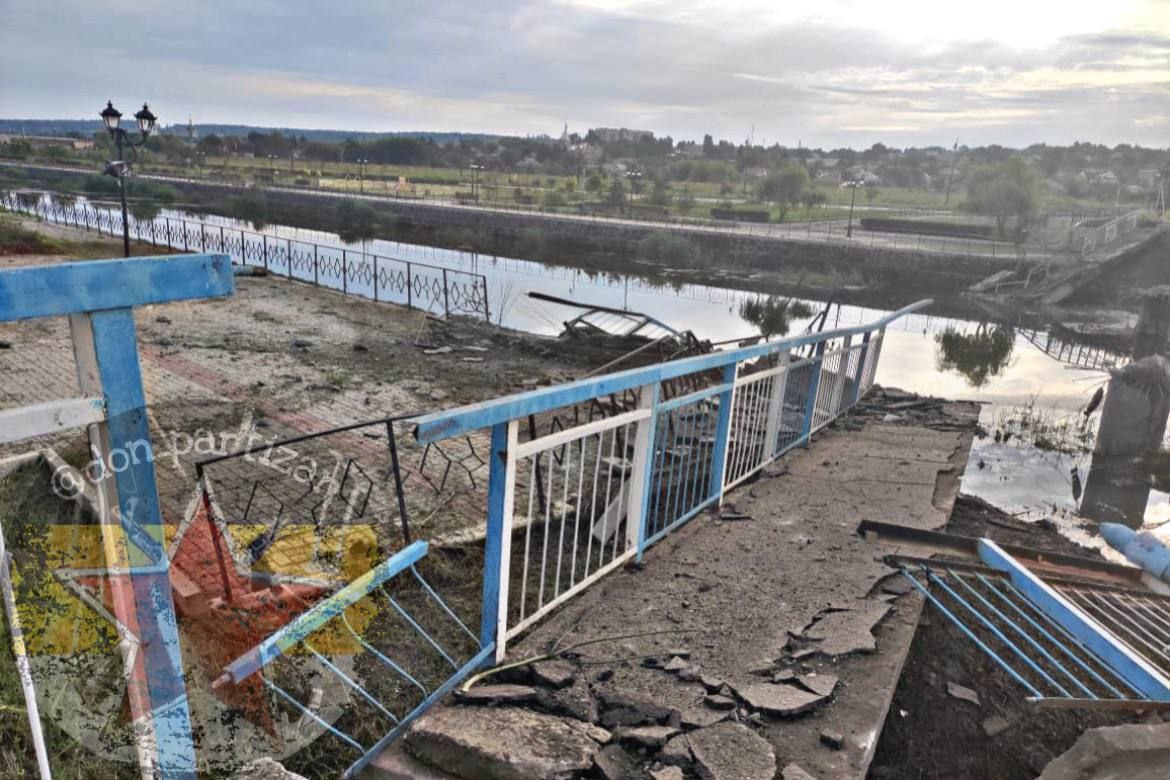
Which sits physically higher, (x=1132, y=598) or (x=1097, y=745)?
(x=1097, y=745)

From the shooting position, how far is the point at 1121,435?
37.5 feet

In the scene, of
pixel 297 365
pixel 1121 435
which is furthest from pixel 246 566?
pixel 1121 435

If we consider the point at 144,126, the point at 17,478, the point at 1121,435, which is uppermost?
the point at 144,126

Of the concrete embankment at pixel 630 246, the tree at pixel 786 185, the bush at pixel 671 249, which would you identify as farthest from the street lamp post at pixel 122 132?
the tree at pixel 786 185

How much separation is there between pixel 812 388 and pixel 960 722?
10.4 ft

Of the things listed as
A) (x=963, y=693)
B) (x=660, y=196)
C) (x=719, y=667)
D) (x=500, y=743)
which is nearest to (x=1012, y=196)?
(x=660, y=196)

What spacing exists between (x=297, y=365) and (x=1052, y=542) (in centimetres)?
933

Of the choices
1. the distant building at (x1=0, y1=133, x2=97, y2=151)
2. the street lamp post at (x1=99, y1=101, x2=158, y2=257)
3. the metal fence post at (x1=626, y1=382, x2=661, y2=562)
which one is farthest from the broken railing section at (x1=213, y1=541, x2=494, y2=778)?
the distant building at (x1=0, y1=133, x2=97, y2=151)

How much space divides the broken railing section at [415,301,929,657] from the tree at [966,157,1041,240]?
3823 centimetres

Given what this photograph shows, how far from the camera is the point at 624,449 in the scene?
3.52 meters

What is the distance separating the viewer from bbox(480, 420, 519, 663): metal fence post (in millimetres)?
2426

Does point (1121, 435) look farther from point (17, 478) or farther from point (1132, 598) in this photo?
point (17, 478)

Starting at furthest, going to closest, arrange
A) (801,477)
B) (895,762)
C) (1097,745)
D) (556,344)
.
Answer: (556,344) < (801,477) < (895,762) < (1097,745)

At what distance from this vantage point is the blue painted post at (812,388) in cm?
573
